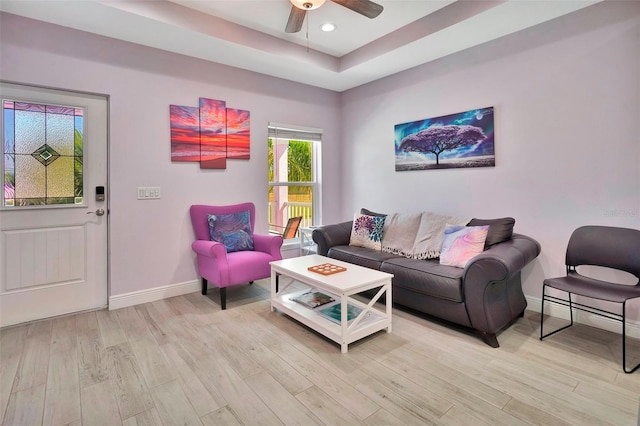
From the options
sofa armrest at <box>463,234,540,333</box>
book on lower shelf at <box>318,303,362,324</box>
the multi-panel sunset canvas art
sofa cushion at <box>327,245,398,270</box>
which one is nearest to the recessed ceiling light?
Answer: the multi-panel sunset canvas art

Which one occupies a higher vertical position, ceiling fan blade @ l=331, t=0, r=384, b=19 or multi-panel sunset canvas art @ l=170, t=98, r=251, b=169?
ceiling fan blade @ l=331, t=0, r=384, b=19

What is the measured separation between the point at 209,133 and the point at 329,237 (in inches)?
69.6

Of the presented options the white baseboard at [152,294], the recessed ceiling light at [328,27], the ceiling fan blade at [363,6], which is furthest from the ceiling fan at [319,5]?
the white baseboard at [152,294]

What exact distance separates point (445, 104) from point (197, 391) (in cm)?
346

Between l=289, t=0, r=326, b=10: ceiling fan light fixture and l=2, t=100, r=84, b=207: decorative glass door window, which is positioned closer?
l=289, t=0, r=326, b=10: ceiling fan light fixture

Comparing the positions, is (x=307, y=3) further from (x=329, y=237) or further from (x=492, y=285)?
(x=492, y=285)

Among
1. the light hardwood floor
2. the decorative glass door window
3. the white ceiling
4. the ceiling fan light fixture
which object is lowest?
the light hardwood floor

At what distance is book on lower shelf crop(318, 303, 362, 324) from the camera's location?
246cm

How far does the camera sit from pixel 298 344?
238cm

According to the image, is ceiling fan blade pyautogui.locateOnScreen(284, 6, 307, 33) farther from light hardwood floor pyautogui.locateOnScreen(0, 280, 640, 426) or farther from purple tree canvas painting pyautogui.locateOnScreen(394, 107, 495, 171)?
light hardwood floor pyautogui.locateOnScreen(0, 280, 640, 426)

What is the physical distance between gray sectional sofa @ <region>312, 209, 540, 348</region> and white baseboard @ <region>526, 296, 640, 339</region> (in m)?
0.22

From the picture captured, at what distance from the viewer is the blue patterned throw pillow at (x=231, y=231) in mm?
3404

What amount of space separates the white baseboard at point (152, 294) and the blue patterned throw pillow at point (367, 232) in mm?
1827

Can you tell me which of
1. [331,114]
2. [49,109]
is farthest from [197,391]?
[331,114]
